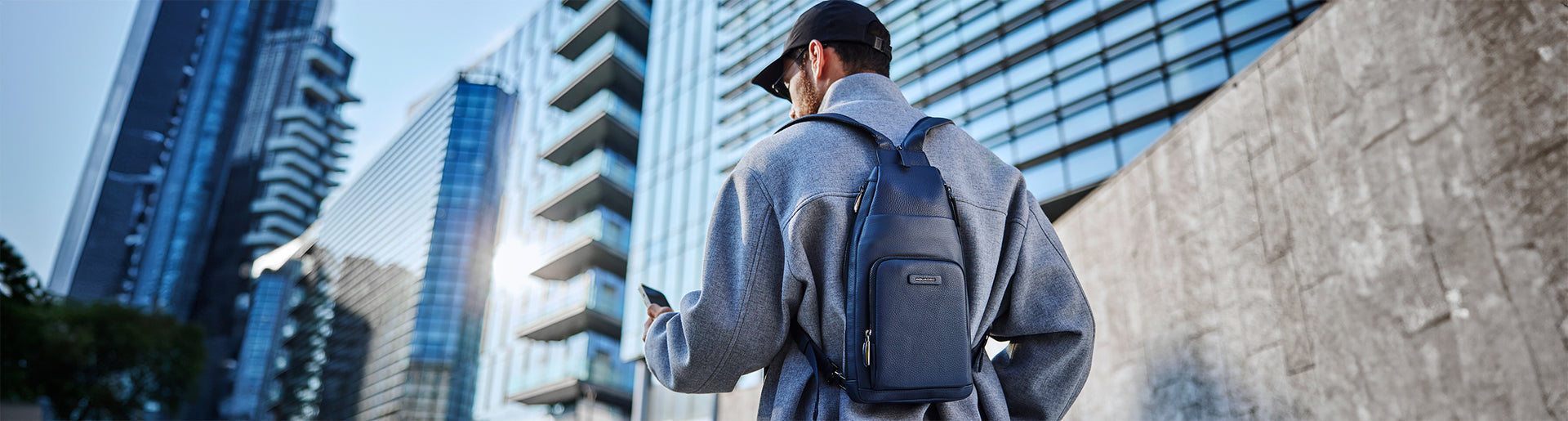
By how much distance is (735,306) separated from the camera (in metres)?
1.35

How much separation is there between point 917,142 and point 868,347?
0.41 meters

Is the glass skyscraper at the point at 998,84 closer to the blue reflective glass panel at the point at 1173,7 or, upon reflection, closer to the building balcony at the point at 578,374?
the blue reflective glass panel at the point at 1173,7

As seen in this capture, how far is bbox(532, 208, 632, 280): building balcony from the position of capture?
24094 mm

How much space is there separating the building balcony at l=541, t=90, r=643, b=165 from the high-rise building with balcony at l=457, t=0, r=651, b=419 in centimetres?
5

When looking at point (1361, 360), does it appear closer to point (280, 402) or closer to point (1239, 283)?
point (1239, 283)

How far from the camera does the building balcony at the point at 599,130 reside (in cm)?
2600

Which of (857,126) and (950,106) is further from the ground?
(950,106)

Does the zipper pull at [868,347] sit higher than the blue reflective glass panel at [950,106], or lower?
lower

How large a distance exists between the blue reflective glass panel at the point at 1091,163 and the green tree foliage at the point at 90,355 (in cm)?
1788

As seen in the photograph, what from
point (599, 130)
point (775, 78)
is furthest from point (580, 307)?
point (775, 78)

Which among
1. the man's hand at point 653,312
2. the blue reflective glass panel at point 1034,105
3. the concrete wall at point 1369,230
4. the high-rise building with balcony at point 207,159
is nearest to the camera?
the man's hand at point 653,312

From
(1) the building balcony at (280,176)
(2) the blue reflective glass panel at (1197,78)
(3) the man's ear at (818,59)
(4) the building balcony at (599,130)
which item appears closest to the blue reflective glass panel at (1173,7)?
(2) the blue reflective glass panel at (1197,78)

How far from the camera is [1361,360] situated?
14.3 ft

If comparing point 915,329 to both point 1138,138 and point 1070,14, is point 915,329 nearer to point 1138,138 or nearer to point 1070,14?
point 1138,138
